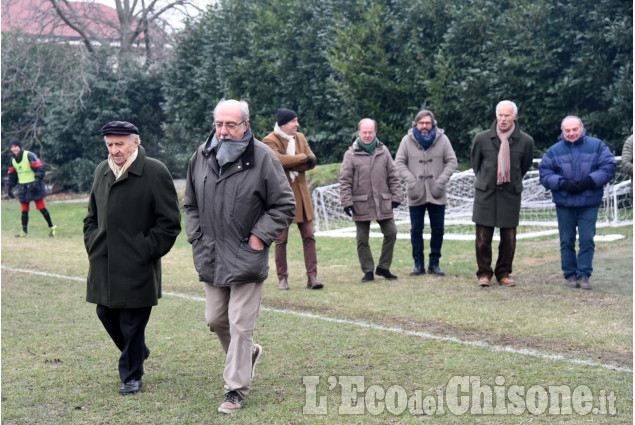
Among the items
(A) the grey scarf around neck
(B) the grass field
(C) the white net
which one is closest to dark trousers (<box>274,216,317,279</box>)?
(B) the grass field

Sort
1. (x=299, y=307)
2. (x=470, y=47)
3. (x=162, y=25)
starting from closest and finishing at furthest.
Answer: (x=299, y=307), (x=470, y=47), (x=162, y=25)

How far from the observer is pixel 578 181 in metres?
9.30

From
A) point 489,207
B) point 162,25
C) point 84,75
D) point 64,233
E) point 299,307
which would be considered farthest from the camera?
point 162,25

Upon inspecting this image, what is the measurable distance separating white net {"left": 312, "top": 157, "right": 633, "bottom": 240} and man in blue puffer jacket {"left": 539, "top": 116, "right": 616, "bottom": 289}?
4757 mm

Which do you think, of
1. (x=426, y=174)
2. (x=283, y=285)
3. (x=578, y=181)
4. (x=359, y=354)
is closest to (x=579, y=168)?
(x=578, y=181)

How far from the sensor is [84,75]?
30.7m

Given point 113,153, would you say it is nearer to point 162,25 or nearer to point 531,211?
point 531,211

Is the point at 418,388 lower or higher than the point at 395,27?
lower

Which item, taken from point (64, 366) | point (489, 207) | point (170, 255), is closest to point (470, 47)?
point (170, 255)

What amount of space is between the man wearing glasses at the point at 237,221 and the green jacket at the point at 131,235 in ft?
0.89

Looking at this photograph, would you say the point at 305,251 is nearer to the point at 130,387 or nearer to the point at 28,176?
the point at 130,387

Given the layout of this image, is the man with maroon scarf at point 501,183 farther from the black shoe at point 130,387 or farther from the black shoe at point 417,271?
the black shoe at point 130,387

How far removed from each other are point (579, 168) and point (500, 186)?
0.87 m

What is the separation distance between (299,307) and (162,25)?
27872 millimetres
